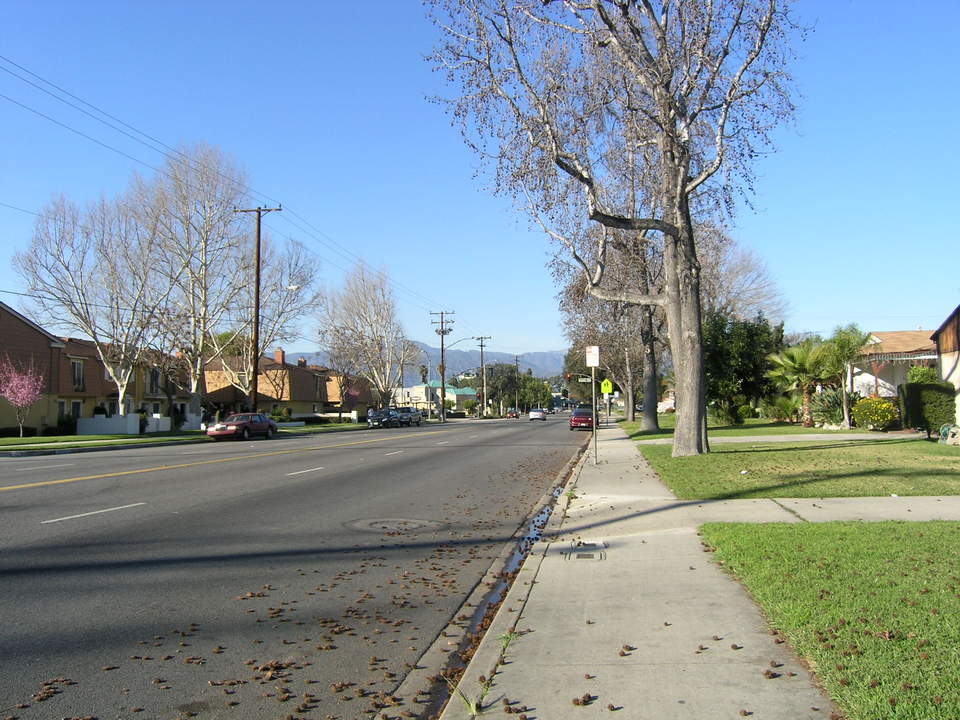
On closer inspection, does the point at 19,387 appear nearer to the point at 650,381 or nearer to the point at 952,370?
the point at 650,381

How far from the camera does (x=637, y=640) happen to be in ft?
19.1

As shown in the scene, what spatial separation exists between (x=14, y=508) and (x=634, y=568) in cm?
927

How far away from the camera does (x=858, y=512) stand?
1109 centimetres

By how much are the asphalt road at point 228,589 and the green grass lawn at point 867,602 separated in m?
2.63

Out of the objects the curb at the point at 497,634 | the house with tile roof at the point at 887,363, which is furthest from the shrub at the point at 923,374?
the curb at the point at 497,634

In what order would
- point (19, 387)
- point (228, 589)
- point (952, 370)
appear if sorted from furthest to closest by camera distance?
1. point (19, 387)
2. point (952, 370)
3. point (228, 589)

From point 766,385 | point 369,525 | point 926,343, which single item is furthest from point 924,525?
point 926,343

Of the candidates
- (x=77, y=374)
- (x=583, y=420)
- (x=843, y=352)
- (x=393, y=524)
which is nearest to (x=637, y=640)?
(x=393, y=524)

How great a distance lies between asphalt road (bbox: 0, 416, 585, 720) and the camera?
5.08 metres

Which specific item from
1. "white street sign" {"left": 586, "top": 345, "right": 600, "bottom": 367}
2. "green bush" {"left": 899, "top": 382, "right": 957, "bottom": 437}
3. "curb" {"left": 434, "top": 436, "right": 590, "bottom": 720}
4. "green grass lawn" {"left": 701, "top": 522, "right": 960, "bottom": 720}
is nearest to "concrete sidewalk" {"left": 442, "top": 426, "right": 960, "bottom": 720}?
"curb" {"left": 434, "top": 436, "right": 590, "bottom": 720}

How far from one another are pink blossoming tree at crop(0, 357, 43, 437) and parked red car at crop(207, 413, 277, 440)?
905 cm

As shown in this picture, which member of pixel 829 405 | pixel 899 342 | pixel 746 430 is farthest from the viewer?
pixel 899 342

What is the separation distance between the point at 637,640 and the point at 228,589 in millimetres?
3788

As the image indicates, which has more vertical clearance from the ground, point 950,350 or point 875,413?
point 950,350
